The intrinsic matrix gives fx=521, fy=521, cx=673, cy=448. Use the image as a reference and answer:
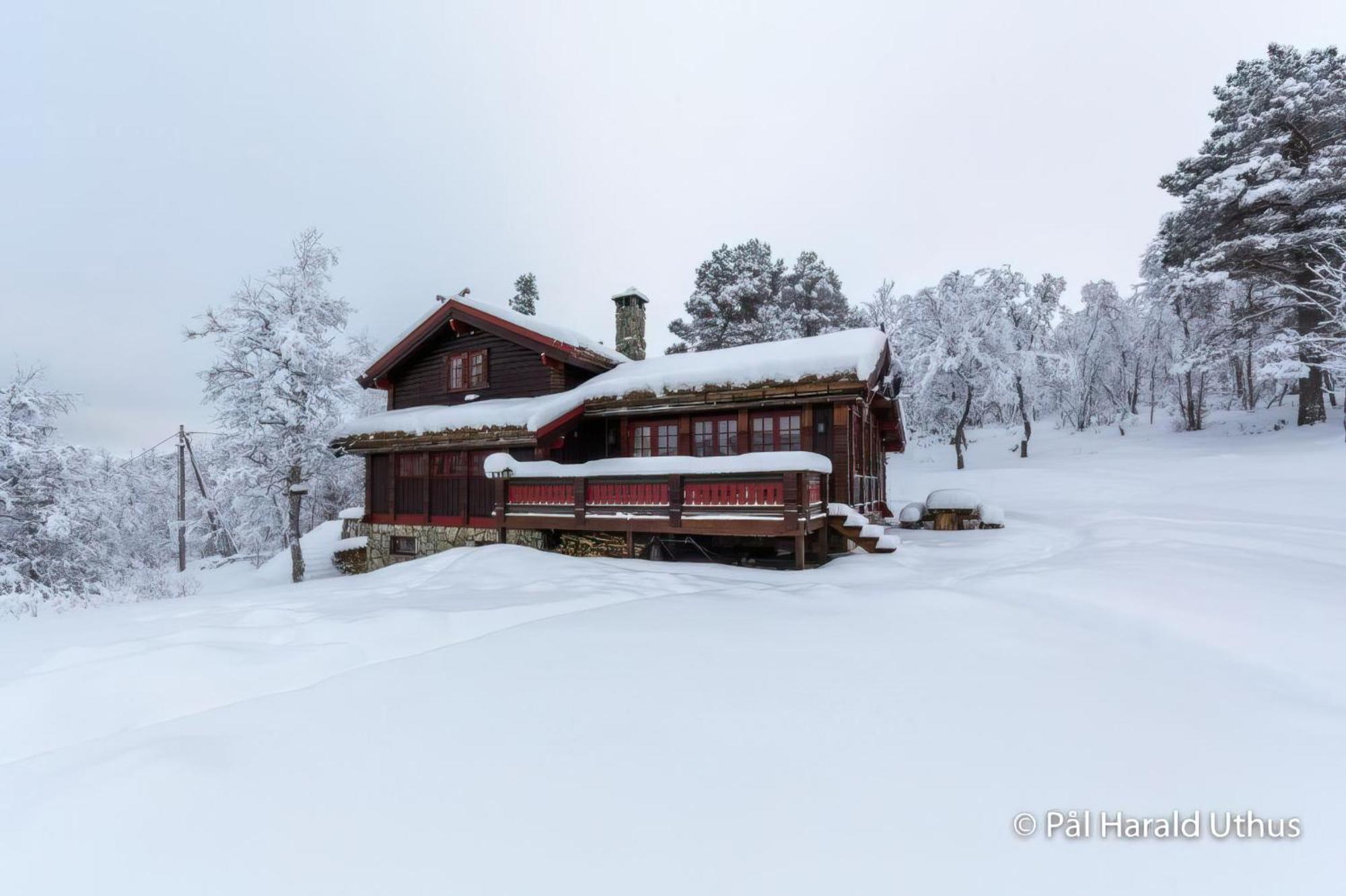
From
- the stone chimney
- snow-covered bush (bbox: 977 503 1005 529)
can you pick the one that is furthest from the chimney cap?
snow-covered bush (bbox: 977 503 1005 529)

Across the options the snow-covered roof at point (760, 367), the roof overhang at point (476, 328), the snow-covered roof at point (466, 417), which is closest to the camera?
the snow-covered roof at point (760, 367)

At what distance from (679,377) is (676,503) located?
159 inches

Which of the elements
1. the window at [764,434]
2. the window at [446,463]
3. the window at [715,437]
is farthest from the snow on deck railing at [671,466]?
the window at [446,463]

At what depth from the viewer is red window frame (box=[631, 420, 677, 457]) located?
14.8 meters

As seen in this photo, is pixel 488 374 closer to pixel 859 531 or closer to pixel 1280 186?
pixel 859 531

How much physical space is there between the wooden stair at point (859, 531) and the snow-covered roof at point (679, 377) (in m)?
3.06

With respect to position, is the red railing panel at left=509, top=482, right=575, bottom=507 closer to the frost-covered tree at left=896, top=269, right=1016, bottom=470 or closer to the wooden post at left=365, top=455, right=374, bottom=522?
the wooden post at left=365, top=455, right=374, bottom=522

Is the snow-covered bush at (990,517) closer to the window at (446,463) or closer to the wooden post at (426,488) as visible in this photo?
the window at (446,463)

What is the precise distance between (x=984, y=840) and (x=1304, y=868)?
1.33 meters

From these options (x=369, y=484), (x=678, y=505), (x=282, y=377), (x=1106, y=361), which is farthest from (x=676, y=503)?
(x=1106, y=361)

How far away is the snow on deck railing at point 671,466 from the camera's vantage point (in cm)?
1063

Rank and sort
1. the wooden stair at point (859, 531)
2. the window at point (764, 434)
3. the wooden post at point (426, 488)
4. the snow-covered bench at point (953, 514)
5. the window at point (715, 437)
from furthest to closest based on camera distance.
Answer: the wooden post at point (426, 488) < the snow-covered bench at point (953, 514) < the window at point (715, 437) < the window at point (764, 434) < the wooden stair at point (859, 531)

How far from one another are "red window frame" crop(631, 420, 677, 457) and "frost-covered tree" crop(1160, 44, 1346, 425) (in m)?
22.4

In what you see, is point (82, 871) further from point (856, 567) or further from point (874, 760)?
point (856, 567)
